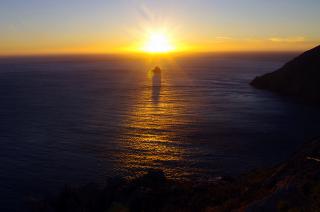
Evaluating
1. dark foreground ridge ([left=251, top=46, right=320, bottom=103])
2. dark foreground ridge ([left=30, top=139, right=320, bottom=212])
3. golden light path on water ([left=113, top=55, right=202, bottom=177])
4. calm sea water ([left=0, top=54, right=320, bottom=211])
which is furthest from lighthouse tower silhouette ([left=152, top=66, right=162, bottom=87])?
dark foreground ridge ([left=30, top=139, right=320, bottom=212])

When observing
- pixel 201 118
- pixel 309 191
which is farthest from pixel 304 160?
pixel 201 118

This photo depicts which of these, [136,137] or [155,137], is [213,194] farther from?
[136,137]

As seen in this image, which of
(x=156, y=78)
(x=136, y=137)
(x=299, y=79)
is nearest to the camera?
(x=136, y=137)

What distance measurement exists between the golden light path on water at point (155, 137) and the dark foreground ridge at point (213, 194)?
1228 cm

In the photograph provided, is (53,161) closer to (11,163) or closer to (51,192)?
(11,163)

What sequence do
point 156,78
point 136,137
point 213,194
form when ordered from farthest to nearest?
point 156,78 < point 136,137 < point 213,194

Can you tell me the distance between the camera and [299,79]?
4419 inches

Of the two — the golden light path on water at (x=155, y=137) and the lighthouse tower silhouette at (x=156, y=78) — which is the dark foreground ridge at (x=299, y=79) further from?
the lighthouse tower silhouette at (x=156, y=78)

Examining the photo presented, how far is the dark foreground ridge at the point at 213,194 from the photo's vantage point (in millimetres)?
18547

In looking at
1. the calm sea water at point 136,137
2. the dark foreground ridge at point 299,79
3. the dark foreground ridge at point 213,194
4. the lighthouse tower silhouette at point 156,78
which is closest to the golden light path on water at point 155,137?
the calm sea water at point 136,137

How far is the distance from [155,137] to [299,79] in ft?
232

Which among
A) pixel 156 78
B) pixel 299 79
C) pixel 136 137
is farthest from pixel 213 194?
pixel 156 78

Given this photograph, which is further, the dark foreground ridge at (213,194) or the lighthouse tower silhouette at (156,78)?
the lighthouse tower silhouette at (156,78)

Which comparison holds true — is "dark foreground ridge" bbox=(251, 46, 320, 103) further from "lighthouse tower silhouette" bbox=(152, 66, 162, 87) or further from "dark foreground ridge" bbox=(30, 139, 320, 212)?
"dark foreground ridge" bbox=(30, 139, 320, 212)
